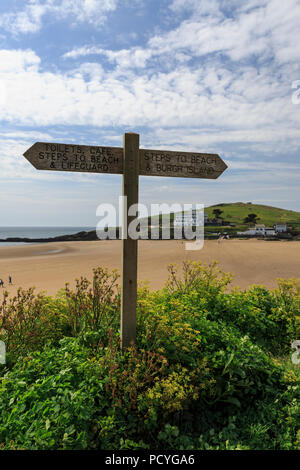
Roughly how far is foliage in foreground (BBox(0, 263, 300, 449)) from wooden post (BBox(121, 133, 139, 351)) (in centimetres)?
26

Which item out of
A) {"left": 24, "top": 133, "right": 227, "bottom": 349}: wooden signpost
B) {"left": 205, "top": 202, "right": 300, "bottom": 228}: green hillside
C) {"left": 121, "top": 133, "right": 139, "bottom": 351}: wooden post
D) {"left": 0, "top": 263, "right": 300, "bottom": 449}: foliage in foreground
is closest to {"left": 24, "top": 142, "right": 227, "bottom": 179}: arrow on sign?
{"left": 24, "top": 133, "right": 227, "bottom": 349}: wooden signpost

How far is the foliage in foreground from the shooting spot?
3.13 m

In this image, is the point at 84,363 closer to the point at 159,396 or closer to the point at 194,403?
the point at 159,396

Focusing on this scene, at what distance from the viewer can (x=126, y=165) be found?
4359 mm

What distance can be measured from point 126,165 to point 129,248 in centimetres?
127

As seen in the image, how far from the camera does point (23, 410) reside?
126 inches

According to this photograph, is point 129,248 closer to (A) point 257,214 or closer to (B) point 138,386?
(B) point 138,386

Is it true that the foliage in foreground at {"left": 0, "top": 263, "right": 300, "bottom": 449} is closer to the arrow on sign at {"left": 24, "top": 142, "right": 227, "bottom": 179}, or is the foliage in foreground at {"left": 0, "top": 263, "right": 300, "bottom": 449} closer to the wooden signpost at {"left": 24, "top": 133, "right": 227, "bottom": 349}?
the wooden signpost at {"left": 24, "top": 133, "right": 227, "bottom": 349}

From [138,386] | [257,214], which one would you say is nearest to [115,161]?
[138,386]

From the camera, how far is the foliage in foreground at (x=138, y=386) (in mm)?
3133

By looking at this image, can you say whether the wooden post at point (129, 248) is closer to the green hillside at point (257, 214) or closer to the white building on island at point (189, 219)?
the white building on island at point (189, 219)
